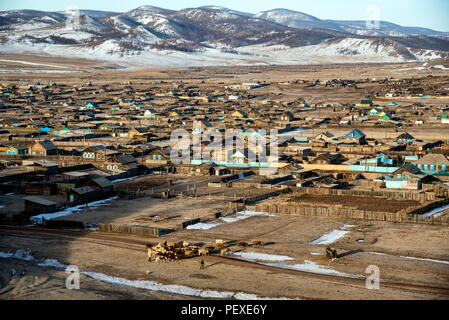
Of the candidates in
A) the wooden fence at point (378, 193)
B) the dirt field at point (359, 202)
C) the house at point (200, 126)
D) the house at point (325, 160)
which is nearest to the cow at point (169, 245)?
the dirt field at point (359, 202)

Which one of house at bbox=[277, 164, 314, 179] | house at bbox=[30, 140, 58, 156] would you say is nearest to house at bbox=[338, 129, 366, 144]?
house at bbox=[277, 164, 314, 179]

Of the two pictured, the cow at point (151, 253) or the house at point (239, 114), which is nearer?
the cow at point (151, 253)

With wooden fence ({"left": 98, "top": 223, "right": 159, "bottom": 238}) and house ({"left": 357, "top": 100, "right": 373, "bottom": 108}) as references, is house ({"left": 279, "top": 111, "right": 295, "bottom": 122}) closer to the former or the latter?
house ({"left": 357, "top": 100, "right": 373, "bottom": 108})

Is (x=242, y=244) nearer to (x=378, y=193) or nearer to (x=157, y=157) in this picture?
(x=378, y=193)

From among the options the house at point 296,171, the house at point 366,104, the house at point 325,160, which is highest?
the house at point 366,104

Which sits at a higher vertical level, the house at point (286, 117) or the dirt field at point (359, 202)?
the house at point (286, 117)

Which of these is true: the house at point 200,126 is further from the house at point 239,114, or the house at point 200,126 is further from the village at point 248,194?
the house at point 239,114

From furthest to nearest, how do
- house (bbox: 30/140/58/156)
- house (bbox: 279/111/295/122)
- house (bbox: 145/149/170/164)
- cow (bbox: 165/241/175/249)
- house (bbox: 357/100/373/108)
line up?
house (bbox: 357/100/373/108), house (bbox: 279/111/295/122), house (bbox: 30/140/58/156), house (bbox: 145/149/170/164), cow (bbox: 165/241/175/249)
